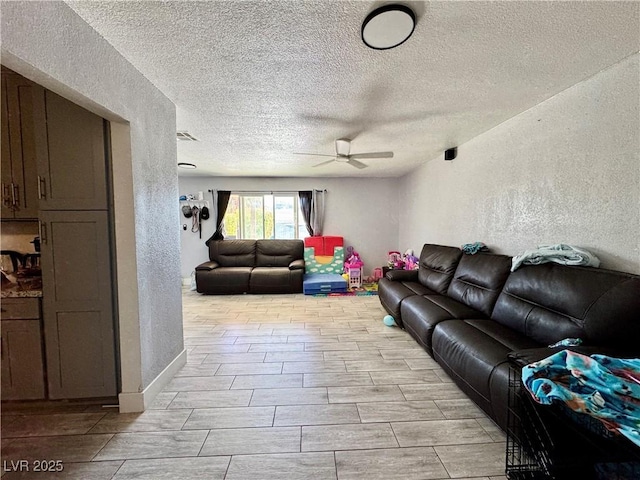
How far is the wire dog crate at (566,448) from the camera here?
0.95 meters

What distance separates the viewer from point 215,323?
3.47m

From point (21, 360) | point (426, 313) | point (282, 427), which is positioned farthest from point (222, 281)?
point (426, 313)

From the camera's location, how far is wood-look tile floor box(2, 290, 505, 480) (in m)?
1.37

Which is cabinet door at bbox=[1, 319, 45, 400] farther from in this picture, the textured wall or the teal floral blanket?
the teal floral blanket

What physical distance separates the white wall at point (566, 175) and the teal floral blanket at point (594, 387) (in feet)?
3.49

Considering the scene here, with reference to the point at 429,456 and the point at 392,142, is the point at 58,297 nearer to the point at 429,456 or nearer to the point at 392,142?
the point at 429,456

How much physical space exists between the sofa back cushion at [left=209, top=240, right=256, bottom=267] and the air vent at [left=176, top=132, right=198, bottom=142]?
2.68m

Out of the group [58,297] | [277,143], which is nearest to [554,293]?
[277,143]

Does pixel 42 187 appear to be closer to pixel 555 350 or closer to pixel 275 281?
pixel 555 350

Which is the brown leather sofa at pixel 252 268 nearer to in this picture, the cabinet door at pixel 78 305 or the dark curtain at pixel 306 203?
the dark curtain at pixel 306 203

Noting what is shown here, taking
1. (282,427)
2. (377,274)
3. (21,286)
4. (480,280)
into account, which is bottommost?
(282,427)

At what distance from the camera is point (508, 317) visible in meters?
2.12

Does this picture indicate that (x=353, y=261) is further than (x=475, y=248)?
Yes

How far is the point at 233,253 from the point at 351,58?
4.61m
